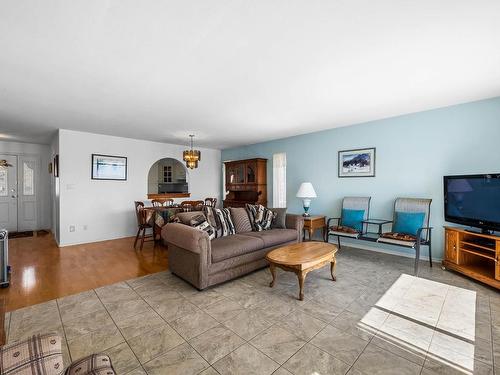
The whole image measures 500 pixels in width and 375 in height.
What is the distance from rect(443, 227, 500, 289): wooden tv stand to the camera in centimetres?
281

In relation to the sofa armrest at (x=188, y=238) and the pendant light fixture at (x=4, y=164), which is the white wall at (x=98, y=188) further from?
the sofa armrest at (x=188, y=238)

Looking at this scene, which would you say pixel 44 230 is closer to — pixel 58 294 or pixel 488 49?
pixel 58 294

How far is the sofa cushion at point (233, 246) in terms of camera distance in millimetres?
2850

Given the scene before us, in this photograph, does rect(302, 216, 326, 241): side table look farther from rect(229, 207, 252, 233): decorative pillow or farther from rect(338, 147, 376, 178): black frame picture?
rect(229, 207, 252, 233): decorative pillow

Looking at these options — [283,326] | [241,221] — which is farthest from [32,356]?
[241,221]

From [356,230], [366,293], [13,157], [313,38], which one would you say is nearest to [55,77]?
[313,38]

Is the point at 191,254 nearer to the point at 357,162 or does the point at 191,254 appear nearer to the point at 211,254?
the point at 211,254

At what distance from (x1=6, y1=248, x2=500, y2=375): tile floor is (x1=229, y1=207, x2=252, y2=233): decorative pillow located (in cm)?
96

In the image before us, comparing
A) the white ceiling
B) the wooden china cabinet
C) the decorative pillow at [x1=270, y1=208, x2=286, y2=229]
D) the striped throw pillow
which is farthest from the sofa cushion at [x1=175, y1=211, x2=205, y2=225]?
the wooden china cabinet

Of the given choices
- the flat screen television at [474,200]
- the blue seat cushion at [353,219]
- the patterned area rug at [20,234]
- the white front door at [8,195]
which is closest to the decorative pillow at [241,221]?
the blue seat cushion at [353,219]

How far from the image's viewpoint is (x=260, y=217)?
410 cm

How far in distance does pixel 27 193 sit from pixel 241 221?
6.09 metres

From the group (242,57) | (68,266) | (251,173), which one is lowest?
(68,266)

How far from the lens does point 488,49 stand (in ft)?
6.83
